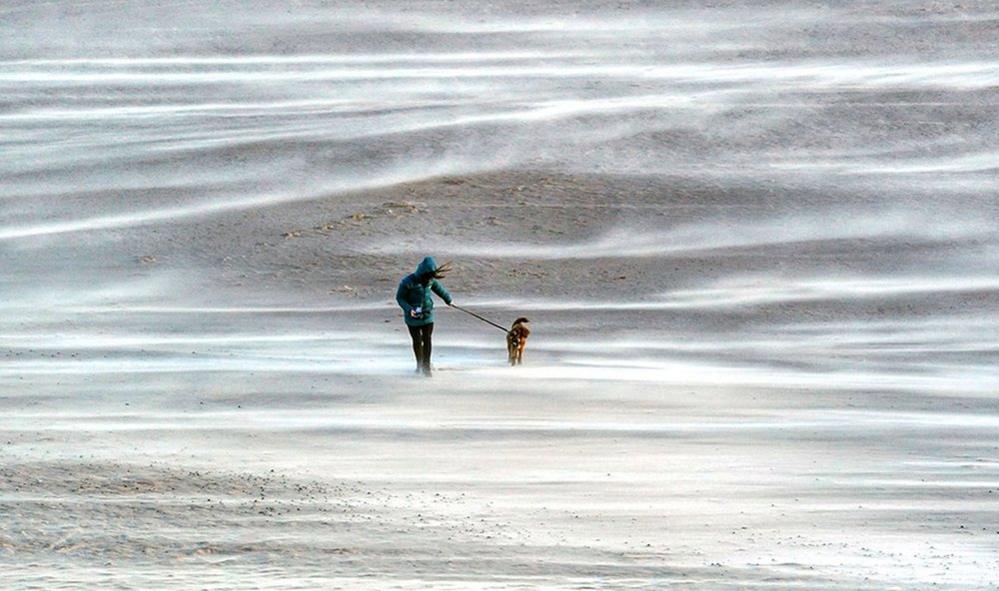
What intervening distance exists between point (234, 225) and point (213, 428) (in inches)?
565

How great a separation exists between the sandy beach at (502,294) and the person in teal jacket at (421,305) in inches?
28.3

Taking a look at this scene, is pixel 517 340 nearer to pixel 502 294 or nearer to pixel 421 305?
pixel 421 305

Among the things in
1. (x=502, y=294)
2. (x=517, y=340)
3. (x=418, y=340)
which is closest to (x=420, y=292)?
(x=418, y=340)

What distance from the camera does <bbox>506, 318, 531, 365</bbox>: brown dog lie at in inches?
689

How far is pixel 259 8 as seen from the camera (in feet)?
168

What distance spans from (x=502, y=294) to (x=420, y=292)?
6631 millimetres

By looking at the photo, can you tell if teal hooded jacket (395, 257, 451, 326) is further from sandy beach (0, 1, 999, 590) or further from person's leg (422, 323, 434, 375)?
sandy beach (0, 1, 999, 590)

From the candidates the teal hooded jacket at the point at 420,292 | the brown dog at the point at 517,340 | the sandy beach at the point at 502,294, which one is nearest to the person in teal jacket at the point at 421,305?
the teal hooded jacket at the point at 420,292

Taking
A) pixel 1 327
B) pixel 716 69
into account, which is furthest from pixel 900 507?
pixel 716 69

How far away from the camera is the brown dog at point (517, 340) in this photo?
17.5 meters

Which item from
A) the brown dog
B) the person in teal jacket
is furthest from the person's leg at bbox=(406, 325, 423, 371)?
the brown dog

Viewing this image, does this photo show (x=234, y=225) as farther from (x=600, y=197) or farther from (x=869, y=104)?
(x=869, y=104)

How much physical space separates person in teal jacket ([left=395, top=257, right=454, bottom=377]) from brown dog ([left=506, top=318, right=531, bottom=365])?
1.00 meters

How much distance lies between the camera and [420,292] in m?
16.7
